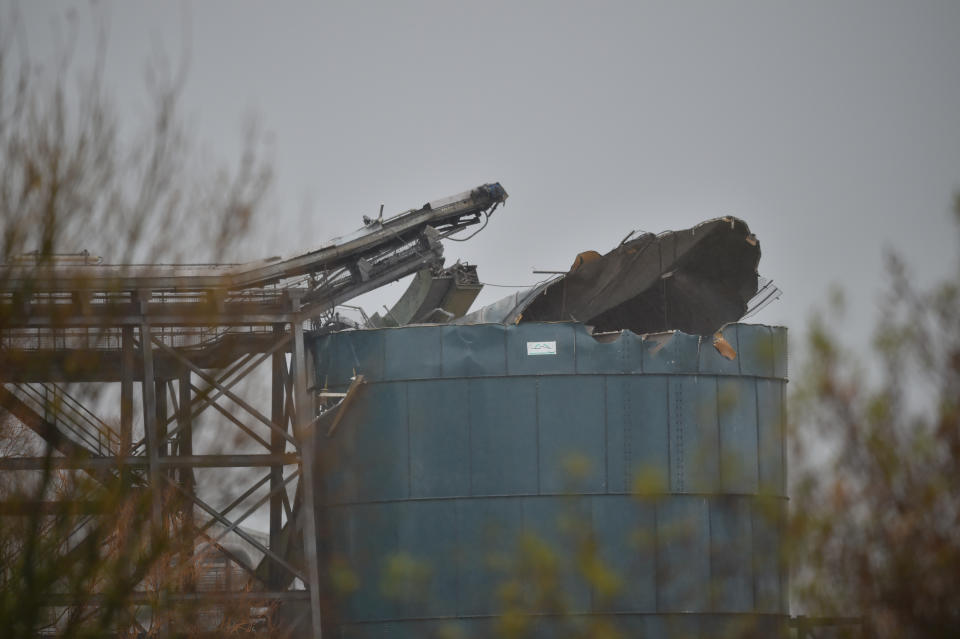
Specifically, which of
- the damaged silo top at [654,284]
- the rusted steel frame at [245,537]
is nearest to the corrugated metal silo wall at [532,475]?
the rusted steel frame at [245,537]

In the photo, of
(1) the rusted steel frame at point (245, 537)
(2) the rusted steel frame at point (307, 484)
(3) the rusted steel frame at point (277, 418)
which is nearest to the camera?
(1) the rusted steel frame at point (245, 537)

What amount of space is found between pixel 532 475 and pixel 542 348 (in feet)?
8.57

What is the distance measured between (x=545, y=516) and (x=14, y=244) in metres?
18.2

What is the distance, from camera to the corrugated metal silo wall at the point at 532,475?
97.9 ft

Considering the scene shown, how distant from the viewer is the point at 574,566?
29.1 meters

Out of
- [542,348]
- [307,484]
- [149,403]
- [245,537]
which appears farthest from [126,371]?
[542,348]

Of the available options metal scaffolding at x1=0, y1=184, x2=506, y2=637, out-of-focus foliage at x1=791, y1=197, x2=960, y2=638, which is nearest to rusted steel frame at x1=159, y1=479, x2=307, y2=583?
metal scaffolding at x1=0, y1=184, x2=506, y2=637

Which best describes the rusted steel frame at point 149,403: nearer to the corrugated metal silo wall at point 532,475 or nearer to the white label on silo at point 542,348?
the corrugated metal silo wall at point 532,475

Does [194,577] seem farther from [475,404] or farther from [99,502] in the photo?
[99,502]

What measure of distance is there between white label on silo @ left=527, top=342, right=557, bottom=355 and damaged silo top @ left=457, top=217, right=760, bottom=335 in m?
1.22

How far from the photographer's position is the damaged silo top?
32.4m

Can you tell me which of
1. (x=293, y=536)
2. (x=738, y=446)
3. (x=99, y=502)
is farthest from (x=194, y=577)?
(x=99, y=502)

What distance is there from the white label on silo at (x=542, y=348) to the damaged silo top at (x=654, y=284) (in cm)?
122

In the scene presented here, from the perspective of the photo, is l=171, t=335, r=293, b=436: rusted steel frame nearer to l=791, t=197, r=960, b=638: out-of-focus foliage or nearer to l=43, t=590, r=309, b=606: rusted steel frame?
l=43, t=590, r=309, b=606: rusted steel frame
